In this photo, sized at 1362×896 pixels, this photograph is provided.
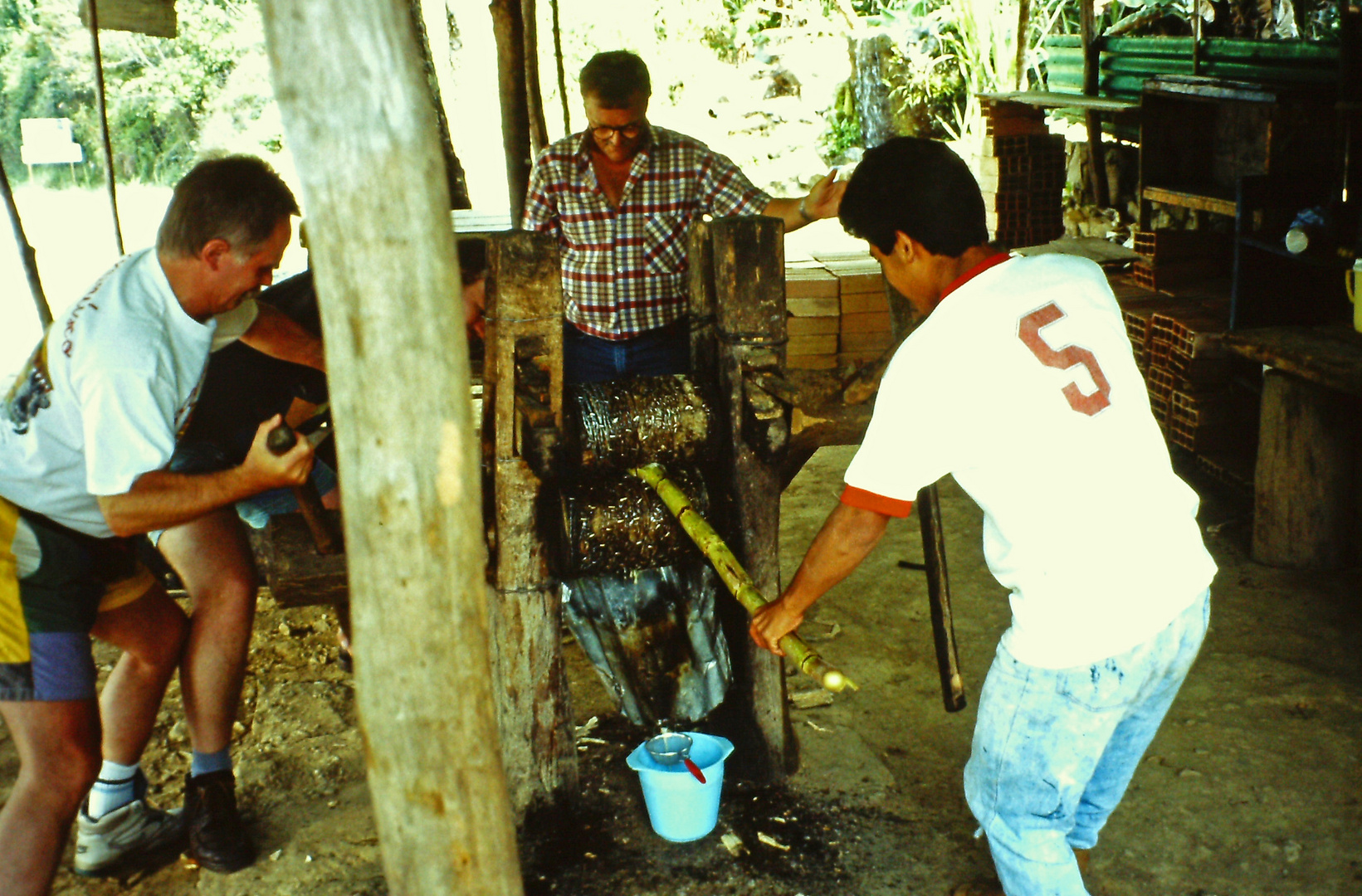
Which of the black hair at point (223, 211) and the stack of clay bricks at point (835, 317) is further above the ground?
the black hair at point (223, 211)

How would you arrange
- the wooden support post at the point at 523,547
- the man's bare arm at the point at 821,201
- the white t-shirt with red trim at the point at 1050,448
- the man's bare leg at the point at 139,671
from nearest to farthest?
the white t-shirt with red trim at the point at 1050,448 → the wooden support post at the point at 523,547 → the man's bare leg at the point at 139,671 → the man's bare arm at the point at 821,201

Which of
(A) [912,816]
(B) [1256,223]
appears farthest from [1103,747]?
(B) [1256,223]

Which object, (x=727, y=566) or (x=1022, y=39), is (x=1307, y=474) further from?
(x=1022, y=39)

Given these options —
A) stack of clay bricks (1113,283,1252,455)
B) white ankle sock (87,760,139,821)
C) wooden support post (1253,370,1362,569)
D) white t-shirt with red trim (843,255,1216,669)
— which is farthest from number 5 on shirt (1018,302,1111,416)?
stack of clay bricks (1113,283,1252,455)

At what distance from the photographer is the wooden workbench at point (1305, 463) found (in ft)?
14.7

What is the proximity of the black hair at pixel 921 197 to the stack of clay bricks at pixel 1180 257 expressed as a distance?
439 cm

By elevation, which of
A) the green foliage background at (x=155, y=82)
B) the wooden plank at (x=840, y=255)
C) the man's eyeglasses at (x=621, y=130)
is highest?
the green foliage background at (x=155, y=82)

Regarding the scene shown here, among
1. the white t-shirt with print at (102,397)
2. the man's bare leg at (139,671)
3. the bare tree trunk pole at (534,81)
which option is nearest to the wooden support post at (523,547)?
the white t-shirt with print at (102,397)

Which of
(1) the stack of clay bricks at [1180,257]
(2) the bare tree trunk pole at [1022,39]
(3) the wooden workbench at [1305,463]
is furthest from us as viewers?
(2) the bare tree trunk pole at [1022,39]

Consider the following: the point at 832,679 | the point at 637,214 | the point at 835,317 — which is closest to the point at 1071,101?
the point at 835,317

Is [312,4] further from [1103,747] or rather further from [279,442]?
[1103,747]

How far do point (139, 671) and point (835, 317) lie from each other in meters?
3.78

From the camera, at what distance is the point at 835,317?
5758 millimetres

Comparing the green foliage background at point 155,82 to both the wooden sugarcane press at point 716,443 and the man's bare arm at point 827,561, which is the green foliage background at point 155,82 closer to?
the wooden sugarcane press at point 716,443
